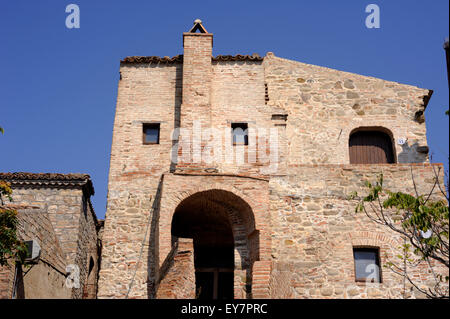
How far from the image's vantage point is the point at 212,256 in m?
17.4

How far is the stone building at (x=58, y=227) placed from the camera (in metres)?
14.4

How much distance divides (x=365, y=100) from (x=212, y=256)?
22.2ft

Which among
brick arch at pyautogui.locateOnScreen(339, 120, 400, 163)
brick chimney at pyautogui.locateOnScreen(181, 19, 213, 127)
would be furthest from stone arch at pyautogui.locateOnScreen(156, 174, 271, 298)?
brick arch at pyautogui.locateOnScreen(339, 120, 400, 163)

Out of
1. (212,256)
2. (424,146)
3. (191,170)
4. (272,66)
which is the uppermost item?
(272,66)

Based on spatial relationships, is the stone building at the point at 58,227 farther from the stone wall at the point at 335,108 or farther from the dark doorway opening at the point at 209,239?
the stone wall at the point at 335,108

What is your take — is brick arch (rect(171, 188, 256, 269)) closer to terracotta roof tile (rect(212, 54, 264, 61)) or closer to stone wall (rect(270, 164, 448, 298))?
stone wall (rect(270, 164, 448, 298))

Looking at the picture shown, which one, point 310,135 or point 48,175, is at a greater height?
point 310,135

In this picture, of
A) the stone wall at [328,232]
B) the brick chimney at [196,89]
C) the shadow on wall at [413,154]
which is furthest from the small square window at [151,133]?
→ the shadow on wall at [413,154]

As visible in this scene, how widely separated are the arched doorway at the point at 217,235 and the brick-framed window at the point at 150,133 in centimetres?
258

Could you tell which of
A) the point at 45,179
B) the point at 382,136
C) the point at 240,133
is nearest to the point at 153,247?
the point at 45,179

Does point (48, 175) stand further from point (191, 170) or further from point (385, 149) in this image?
point (385, 149)

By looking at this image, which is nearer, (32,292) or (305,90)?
(32,292)
